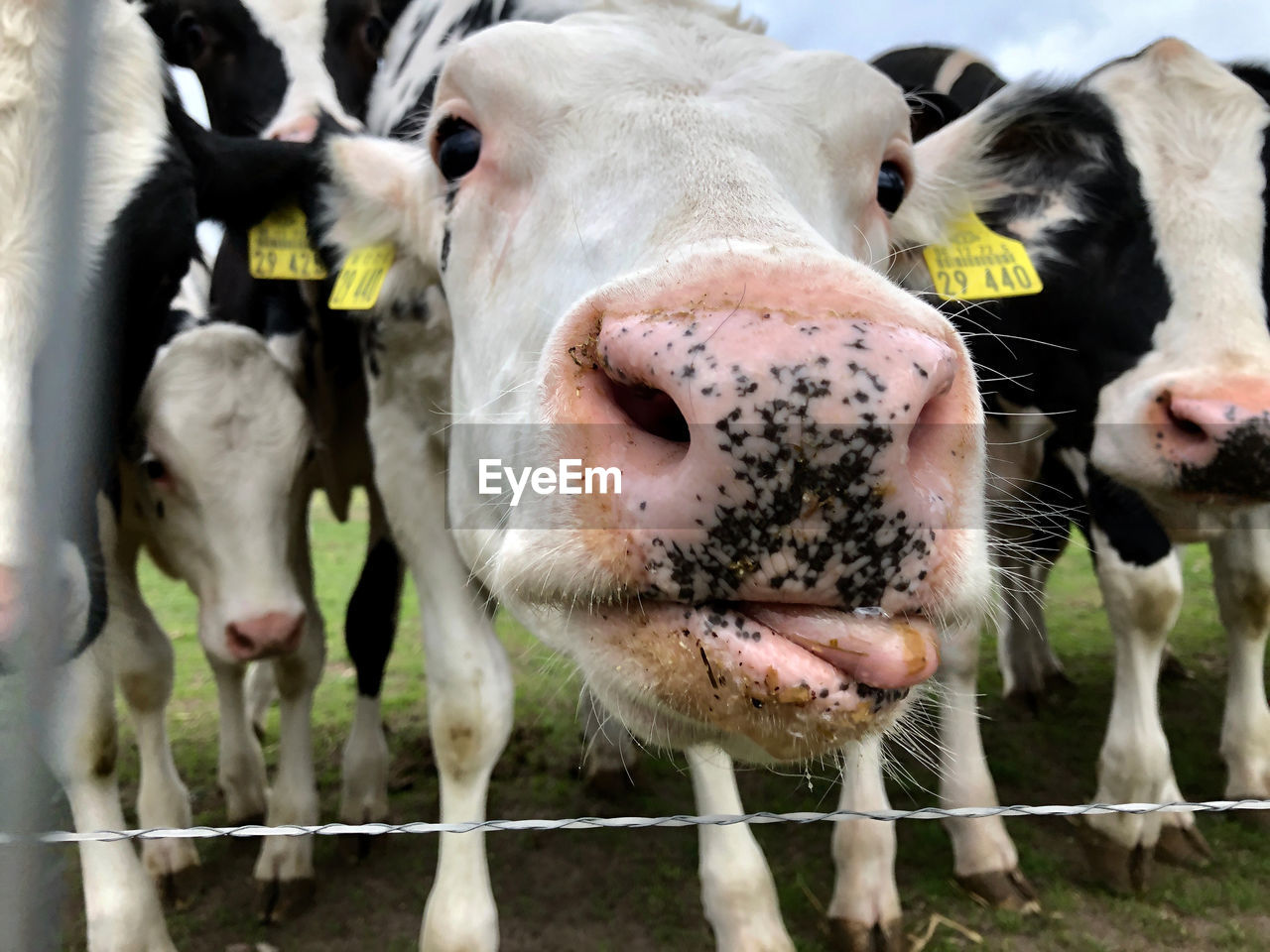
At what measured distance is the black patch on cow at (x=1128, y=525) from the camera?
9.86 ft

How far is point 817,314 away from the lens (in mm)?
1060

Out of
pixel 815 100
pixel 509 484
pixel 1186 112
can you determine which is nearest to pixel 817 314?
pixel 509 484

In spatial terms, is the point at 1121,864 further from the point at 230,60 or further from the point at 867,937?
the point at 230,60

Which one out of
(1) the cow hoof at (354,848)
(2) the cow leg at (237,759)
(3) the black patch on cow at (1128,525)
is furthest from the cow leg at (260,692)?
(3) the black patch on cow at (1128,525)

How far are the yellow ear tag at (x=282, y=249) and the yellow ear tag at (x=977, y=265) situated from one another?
1.75 m

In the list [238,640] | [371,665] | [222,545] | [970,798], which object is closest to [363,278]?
[222,545]

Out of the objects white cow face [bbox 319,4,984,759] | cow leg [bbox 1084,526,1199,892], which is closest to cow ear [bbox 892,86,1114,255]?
white cow face [bbox 319,4,984,759]

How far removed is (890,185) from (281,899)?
2.70 m

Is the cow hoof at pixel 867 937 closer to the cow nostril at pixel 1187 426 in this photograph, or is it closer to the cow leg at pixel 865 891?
the cow leg at pixel 865 891

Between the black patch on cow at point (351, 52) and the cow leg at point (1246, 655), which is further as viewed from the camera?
the black patch on cow at point (351, 52)

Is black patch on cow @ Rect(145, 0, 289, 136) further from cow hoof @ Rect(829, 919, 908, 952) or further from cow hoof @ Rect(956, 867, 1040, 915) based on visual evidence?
cow hoof @ Rect(956, 867, 1040, 915)

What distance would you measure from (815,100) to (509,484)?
0.90 metres

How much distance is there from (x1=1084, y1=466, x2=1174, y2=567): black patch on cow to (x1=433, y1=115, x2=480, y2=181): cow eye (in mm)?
2178

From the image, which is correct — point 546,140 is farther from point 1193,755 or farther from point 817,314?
point 1193,755
